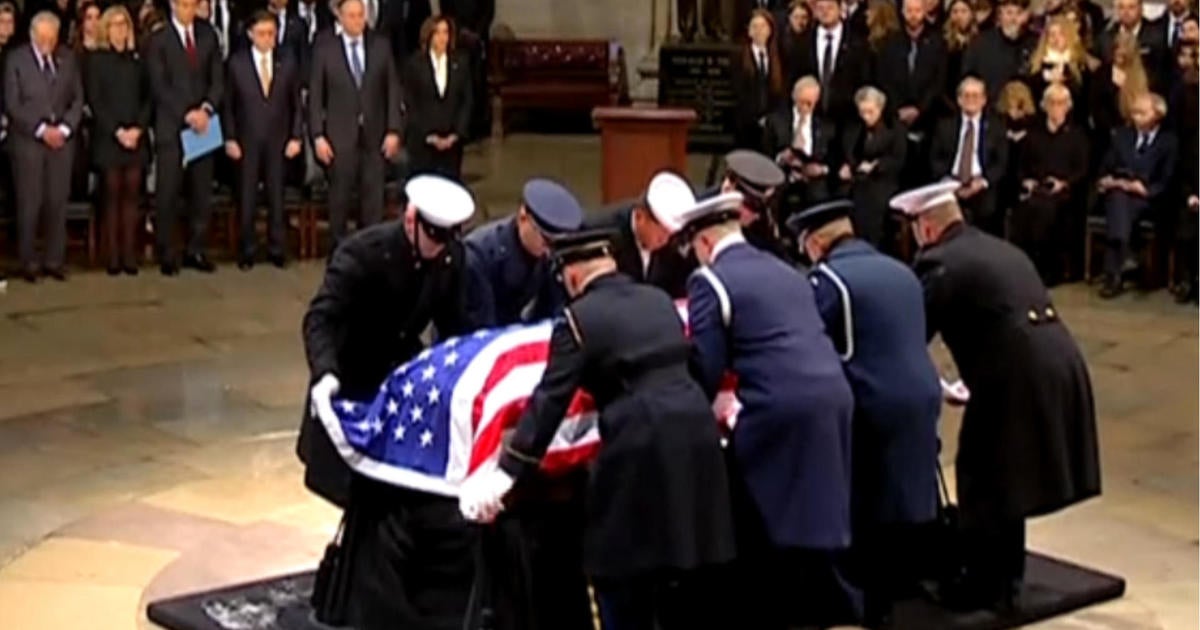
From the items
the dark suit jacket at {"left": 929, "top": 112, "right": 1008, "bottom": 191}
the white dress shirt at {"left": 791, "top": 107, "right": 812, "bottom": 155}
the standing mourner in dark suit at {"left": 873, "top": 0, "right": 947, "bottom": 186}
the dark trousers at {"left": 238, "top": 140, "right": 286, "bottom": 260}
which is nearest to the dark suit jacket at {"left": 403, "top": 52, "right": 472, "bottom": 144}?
the dark trousers at {"left": 238, "top": 140, "right": 286, "bottom": 260}

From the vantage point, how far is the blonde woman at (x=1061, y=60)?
13320mm

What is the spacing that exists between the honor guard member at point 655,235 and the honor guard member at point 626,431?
63 cm

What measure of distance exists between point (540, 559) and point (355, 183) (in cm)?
714

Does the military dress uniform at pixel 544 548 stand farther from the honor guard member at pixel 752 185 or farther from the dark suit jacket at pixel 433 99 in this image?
the dark suit jacket at pixel 433 99

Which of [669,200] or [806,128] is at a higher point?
[669,200]

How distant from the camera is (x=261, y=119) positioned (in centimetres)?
1298

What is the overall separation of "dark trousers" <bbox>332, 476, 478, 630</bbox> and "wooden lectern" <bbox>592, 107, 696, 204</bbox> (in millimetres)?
5206

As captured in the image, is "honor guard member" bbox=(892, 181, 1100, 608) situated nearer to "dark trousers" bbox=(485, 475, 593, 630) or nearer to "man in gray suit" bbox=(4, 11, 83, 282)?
"dark trousers" bbox=(485, 475, 593, 630)

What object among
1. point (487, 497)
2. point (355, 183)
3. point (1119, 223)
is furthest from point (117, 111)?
point (487, 497)

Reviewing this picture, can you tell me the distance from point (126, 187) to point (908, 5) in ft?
15.9

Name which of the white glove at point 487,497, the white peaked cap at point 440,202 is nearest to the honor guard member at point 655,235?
the white peaked cap at point 440,202

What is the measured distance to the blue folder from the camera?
12.9m

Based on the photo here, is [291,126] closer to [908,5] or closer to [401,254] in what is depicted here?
[908,5]

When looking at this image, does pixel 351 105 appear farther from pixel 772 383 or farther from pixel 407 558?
pixel 772 383
